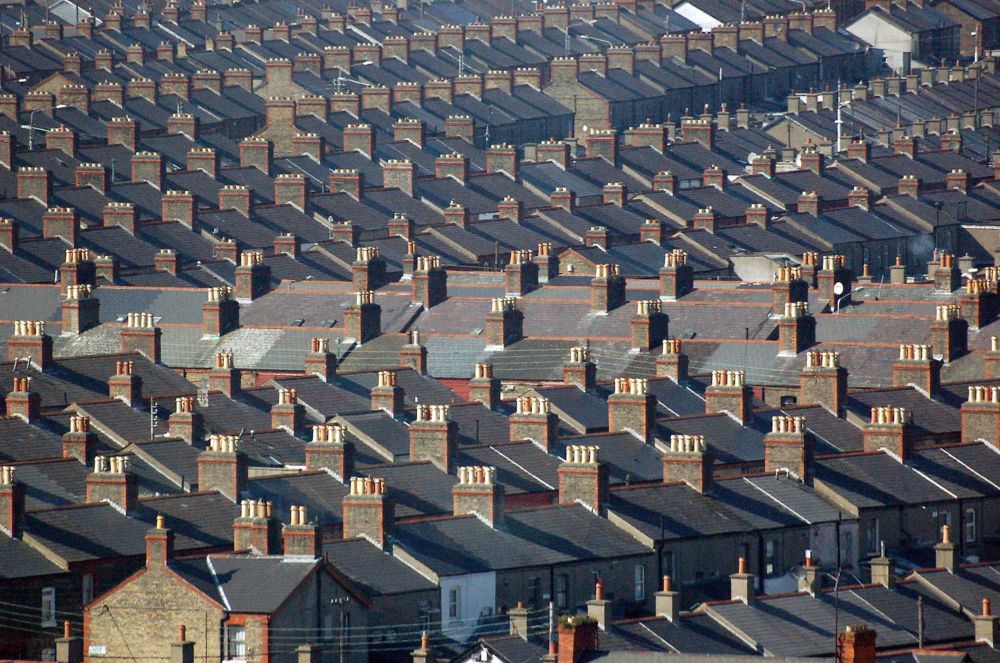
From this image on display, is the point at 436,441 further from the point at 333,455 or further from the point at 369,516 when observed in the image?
the point at 369,516

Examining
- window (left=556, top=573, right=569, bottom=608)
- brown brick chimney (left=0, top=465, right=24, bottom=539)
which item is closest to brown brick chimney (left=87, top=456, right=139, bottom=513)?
brown brick chimney (left=0, top=465, right=24, bottom=539)

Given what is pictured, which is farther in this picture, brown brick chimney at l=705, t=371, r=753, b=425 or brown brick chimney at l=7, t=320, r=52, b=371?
brown brick chimney at l=7, t=320, r=52, b=371

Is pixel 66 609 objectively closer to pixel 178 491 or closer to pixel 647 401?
pixel 178 491

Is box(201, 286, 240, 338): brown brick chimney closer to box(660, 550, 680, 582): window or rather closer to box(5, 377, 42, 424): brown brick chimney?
box(5, 377, 42, 424): brown brick chimney

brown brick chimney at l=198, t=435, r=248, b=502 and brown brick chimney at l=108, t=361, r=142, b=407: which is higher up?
brown brick chimney at l=108, t=361, r=142, b=407

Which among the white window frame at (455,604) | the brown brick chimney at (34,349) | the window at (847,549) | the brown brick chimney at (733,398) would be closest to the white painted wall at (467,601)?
the white window frame at (455,604)

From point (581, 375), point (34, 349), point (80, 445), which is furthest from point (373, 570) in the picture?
point (34, 349)

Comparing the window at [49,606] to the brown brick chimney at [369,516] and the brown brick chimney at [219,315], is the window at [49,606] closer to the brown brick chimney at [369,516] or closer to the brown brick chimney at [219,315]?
the brown brick chimney at [369,516]
